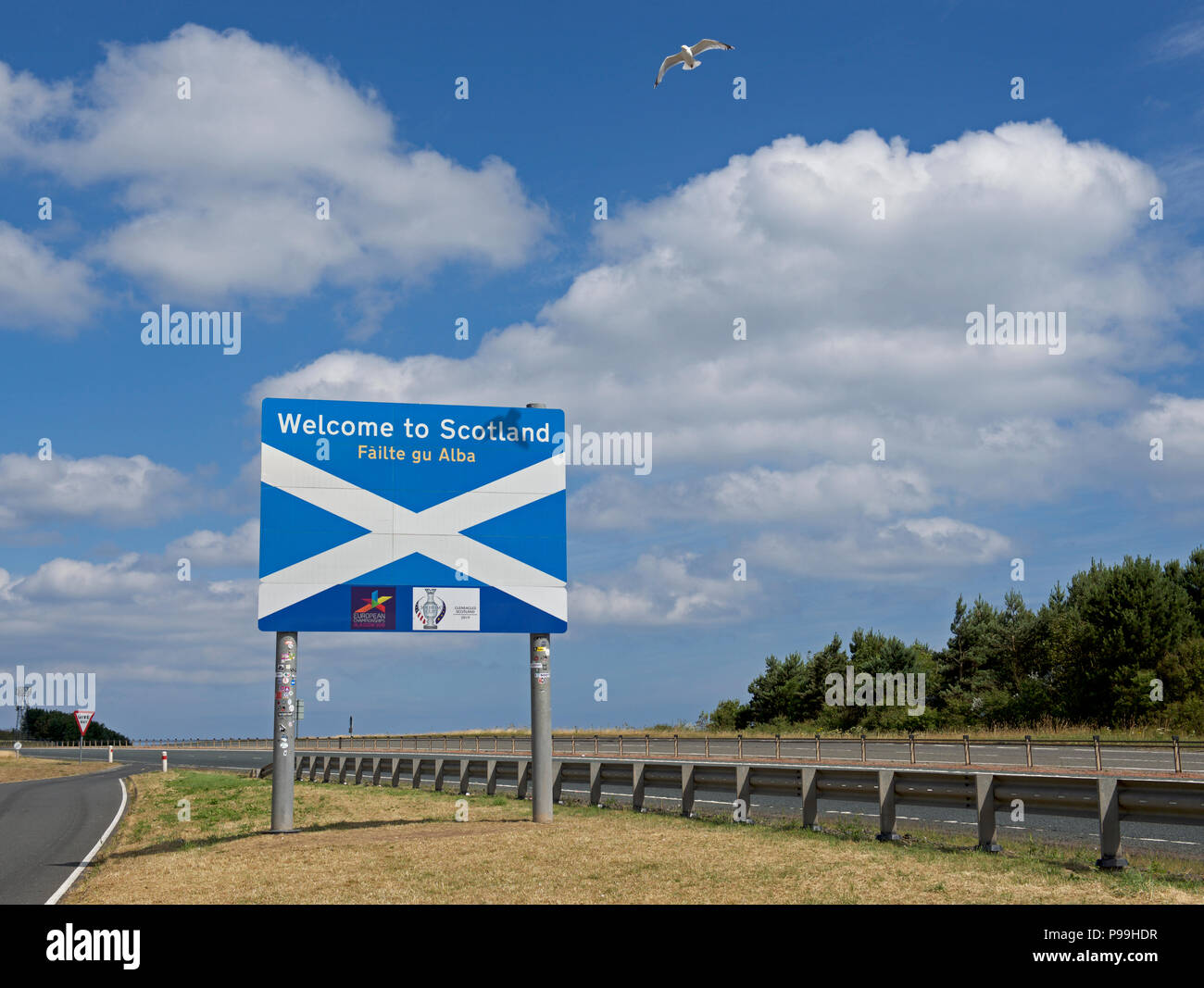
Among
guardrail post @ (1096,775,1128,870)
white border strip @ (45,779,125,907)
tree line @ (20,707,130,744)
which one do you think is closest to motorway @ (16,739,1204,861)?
guardrail post @ (1096,775,1128,870)

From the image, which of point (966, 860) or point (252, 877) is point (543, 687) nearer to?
point (252, 877)

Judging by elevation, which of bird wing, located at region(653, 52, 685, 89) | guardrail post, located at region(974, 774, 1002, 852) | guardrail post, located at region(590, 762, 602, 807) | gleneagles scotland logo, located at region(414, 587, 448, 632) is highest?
bird wing, located at region(653, 52, 685, 89)

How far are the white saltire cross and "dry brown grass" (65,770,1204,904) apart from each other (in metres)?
3.78

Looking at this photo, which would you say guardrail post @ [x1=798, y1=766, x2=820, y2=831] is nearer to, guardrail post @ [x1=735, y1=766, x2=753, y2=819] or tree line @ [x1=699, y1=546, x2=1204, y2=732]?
guardrail post @ [x1=735, y1=766, x2=753, y2=819]

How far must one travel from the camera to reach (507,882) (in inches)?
448

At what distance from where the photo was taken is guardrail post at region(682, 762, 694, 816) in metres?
18.4

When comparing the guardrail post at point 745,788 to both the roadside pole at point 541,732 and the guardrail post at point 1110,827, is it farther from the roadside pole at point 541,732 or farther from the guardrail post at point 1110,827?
the guardrail post at point 1110,827

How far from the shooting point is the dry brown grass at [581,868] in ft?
33.6

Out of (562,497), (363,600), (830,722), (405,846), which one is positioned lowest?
(830,722)

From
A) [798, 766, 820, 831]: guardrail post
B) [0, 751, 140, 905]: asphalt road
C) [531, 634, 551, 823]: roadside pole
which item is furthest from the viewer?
[531, 634, 551, 823]: roadside pole

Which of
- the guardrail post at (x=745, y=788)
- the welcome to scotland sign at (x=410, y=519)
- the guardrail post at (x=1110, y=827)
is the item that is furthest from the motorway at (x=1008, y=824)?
the welcome to scotland sign at (x=410, y=519)

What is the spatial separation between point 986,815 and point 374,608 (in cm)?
997
